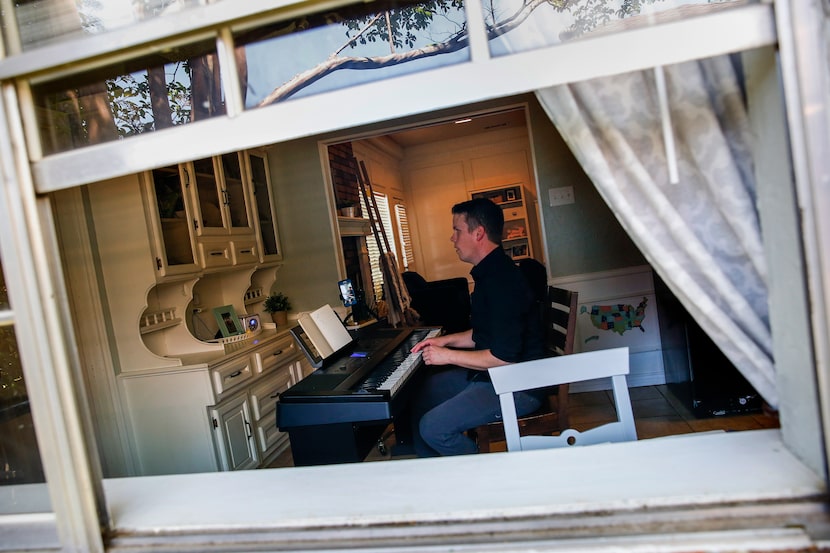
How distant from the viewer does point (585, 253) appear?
4230 millimetres

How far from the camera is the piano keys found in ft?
6.85

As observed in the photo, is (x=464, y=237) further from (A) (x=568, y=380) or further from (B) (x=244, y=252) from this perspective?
(B) (x=244, y=252)

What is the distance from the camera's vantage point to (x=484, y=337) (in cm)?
250

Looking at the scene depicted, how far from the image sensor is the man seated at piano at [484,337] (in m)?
2.36

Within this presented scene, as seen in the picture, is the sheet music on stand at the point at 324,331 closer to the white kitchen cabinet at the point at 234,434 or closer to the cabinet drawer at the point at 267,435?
the white kitchen cabinet at the point at 234,434

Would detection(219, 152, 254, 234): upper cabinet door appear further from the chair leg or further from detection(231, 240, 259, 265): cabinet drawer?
the chair leg

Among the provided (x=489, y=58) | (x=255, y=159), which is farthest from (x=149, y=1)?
(x=255, y=159)

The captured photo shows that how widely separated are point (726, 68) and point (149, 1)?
128 cm

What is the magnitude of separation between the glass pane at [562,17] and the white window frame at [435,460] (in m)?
0.16

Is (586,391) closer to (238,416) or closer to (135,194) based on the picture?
(238,416)

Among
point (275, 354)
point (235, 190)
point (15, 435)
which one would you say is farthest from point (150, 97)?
point (275, 354)

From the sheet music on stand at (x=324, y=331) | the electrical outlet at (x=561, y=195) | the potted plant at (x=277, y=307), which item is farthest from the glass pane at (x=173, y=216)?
the electrical outlet at (x=561, y=195)

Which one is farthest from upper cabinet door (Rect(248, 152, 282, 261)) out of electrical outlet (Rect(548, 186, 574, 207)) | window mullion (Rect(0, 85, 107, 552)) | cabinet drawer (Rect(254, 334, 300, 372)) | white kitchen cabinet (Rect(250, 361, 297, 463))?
window mullion (Rect(0, 85, 107, 552))

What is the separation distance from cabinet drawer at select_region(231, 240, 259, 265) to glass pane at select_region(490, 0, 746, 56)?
2.70 m
